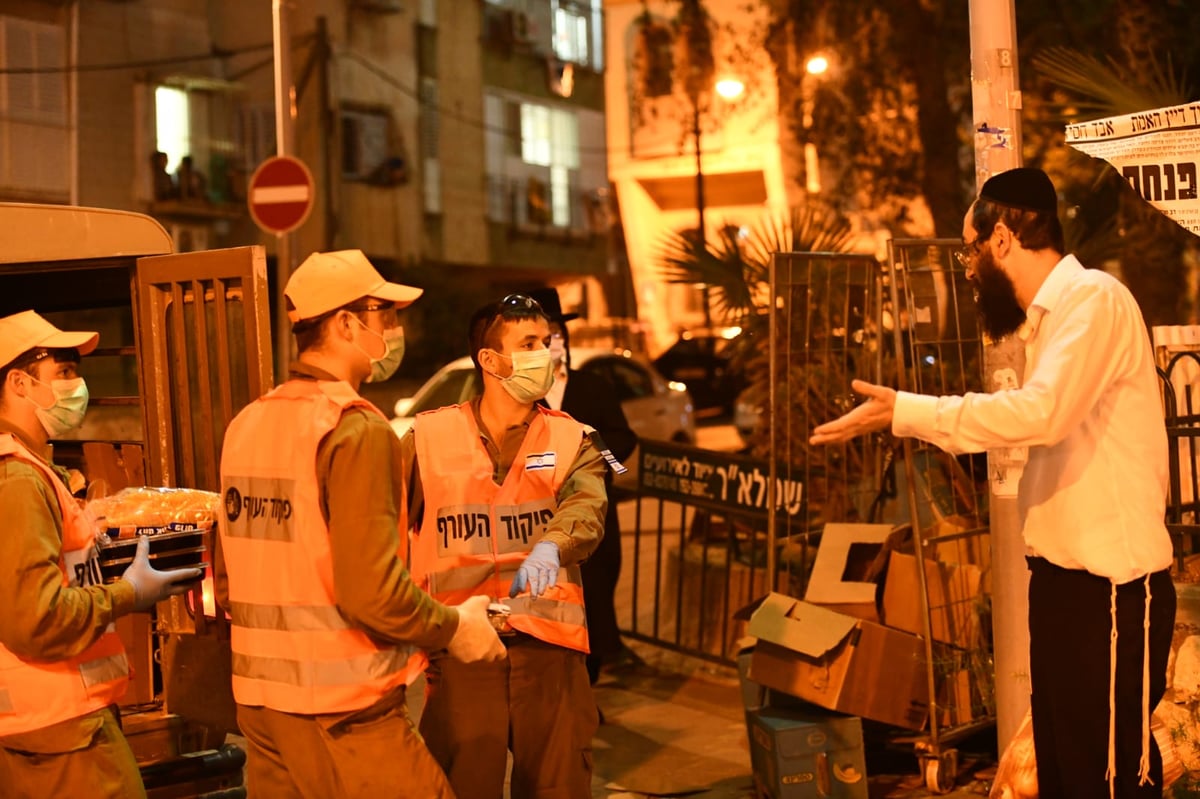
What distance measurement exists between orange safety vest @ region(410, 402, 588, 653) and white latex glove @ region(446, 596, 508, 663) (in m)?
0.65

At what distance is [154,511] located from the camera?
14.6 feet

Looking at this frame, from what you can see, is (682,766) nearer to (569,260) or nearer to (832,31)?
(832,31)

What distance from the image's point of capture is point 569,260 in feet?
124

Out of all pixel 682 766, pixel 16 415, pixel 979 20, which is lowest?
pixel 682 766

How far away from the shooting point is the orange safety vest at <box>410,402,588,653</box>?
4.24 m

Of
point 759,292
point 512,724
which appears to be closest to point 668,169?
point 759,292

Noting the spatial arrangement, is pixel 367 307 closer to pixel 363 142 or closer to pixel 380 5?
pixel 363 142

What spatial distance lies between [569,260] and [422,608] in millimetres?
34865

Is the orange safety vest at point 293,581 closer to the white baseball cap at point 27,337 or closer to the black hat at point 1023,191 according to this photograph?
the white baseball cap at point 27,337

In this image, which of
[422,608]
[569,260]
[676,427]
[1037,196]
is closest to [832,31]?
[676,427]

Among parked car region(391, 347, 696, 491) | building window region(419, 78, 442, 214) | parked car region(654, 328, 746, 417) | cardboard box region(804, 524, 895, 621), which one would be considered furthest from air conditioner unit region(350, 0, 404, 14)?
cardboard box region(804, 524, 895, 621)

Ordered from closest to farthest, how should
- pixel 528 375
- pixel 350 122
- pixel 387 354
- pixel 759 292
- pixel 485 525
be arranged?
pixel 387 354 < pixel 485 525 < pixel 528 375 < pixel 759 292 < pixel 350 122

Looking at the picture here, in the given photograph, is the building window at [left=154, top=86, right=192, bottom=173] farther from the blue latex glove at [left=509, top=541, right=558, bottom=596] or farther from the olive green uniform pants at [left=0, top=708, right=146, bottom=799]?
the olive green uniform pants at [left=0, top=708, right=146, bottom=799]

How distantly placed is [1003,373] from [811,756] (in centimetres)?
161
